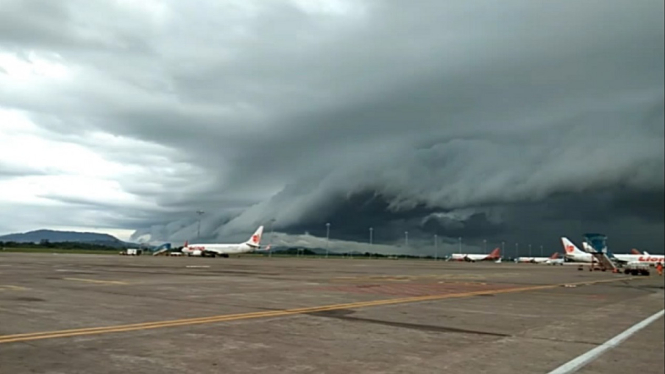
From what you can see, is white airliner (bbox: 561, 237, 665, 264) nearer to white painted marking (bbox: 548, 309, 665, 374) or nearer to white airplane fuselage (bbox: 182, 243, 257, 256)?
white airplane fuselage (bbox: 182, 243, 257, 256)

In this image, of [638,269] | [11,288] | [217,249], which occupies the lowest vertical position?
[11,288]

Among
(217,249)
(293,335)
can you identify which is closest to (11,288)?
(293,335)

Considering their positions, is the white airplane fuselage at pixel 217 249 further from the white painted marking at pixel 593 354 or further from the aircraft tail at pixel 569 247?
the white painted marking at pixel 593 354

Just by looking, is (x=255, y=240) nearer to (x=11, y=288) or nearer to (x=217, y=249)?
(x=217, y=249)

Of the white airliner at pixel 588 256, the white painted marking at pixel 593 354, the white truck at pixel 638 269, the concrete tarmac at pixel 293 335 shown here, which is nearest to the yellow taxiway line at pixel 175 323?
the concrete tarmac at pixel 293 335

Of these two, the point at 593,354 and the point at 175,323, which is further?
the point at 175,323

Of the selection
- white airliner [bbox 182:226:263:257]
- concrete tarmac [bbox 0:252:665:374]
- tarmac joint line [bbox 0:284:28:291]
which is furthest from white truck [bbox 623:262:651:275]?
white airliner [bbox 182:226:263:257]

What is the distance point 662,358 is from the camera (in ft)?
36.1

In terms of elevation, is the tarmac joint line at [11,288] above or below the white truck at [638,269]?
below

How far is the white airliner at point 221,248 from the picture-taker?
397 ft

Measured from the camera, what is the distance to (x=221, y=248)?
4847 inches

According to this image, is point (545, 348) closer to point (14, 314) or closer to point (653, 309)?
point (14, 314)

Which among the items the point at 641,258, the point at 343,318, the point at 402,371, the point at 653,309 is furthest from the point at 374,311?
the point at 641,258

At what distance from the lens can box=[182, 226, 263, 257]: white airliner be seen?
12112 cm
